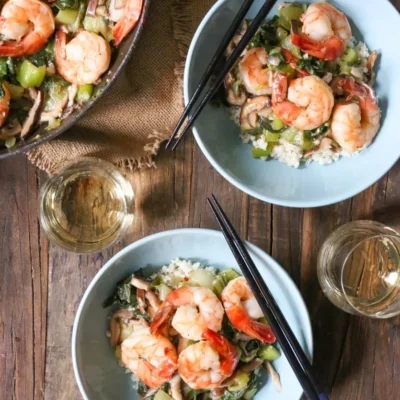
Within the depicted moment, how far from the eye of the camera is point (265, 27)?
68.4 inches

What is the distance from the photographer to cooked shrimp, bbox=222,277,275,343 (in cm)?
174

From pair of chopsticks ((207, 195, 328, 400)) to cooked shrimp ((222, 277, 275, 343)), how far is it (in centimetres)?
9

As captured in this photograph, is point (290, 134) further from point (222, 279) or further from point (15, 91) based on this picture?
point (15, 91)

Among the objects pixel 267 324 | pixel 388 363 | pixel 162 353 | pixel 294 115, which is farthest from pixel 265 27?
pixel 388 363

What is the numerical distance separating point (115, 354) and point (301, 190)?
750 mm

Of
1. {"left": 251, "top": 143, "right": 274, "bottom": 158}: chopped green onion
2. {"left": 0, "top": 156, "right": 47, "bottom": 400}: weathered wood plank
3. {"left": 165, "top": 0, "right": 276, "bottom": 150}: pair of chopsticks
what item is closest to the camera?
{"left": 165, "top": 0, "right": 276, "bottom": 150}: pair of chopsticks

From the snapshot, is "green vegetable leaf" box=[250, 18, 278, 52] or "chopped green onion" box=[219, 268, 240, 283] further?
"chopped green onion" box=[219, 268, 240, 283]

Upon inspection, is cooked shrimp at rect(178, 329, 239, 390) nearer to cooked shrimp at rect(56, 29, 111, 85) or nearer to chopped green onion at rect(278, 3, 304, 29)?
cooked shrimp at rect(56, 29, 111, 85)

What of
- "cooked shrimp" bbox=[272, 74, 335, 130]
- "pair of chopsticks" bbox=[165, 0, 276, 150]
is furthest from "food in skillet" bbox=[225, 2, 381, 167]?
"pair of chopsticks" bbox=[165, 0, 276, 150]

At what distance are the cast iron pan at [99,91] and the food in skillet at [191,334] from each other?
49cm

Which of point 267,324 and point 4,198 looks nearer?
point 267,324

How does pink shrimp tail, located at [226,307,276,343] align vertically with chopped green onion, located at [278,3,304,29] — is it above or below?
below

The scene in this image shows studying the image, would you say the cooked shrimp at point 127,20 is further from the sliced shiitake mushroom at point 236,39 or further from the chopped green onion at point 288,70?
the chopped green onion at point 288,70

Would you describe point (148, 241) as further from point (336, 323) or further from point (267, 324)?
point (336, 323)
